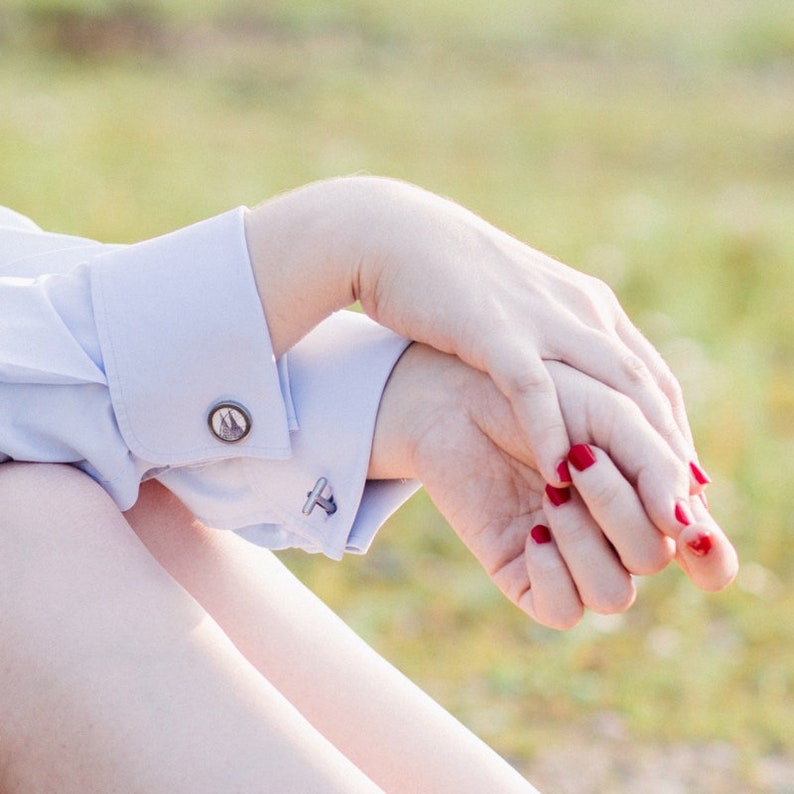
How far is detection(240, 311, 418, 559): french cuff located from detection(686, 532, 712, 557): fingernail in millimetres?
355

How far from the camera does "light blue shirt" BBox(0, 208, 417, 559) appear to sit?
115 cm

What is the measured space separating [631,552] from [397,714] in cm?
38

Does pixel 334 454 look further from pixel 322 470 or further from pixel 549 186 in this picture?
pixel 549 186

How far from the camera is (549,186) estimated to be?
629 cm

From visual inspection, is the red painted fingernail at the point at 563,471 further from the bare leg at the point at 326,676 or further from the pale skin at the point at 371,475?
the bare leg at the point at 326,676

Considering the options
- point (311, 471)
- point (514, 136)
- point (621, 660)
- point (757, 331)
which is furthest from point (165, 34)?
point (311, 471)

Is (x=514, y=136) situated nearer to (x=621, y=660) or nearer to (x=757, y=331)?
(x=757, y=331)

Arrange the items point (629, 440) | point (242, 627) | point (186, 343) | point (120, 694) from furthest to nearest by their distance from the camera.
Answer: point (242, 627) < point (186, 343) < point (629, 440) < point (120, 694)

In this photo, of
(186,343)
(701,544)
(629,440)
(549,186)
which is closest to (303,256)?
(186,343)

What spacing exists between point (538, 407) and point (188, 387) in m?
0.34

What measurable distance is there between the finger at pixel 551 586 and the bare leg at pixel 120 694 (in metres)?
0.22

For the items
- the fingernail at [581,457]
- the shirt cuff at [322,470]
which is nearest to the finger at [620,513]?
the fingernail at [581,457]

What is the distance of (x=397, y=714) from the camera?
1290 mm

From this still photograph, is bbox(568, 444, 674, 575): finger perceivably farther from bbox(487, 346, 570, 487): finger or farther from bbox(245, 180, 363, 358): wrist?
bbox(245, 180, 363, 358): wrist
